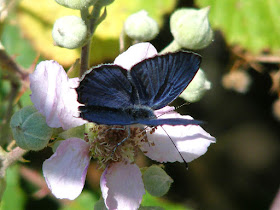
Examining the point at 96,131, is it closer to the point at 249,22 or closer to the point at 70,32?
the point at 70,32

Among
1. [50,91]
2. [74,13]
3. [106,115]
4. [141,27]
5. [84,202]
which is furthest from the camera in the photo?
[84,202]

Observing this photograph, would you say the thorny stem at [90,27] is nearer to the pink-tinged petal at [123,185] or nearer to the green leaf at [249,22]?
the pink-tinged petal at [123,185]

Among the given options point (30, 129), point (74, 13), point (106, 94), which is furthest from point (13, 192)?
point (106, 94)

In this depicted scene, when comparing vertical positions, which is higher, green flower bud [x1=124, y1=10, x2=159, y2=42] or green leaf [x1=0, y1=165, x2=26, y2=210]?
green flower bud [x1=124, y1=10, x2=159, y2=42]

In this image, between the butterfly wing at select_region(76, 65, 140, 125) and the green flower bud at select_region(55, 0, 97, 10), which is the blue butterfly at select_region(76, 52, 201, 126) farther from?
the green flower bud at select_region(55, 0, 97, 10)

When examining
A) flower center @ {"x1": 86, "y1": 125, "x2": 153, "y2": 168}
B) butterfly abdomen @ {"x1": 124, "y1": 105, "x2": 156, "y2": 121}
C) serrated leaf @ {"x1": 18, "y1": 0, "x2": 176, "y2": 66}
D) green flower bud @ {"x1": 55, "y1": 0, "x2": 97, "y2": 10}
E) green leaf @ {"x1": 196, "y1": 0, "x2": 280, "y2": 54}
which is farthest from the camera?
green leaf @ {"x1": 196, "y1": 0, "x2": 280, "y2": 54}

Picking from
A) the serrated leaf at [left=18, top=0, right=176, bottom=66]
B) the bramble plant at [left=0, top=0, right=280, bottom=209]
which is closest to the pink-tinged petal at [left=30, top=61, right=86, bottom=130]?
the bramble plant at [left=0, top=0, right=280, bottom=209]

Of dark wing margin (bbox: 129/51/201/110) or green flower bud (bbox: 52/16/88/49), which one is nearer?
dark wing margin (bbox: 129/51/201/110)
